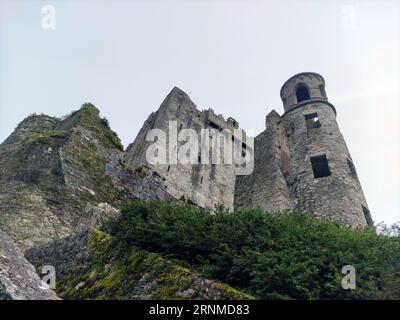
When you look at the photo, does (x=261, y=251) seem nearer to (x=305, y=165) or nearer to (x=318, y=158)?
(x=305, y=165)

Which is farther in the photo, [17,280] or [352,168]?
[352,168]

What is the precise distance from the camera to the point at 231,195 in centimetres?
2316

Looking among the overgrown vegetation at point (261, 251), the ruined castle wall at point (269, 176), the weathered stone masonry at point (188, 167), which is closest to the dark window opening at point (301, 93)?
the ruined castle wall at point (269, 176)

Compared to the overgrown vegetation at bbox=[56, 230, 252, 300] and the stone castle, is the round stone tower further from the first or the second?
the overgrown vegetation at bbox=[56, 230, 252, 300]

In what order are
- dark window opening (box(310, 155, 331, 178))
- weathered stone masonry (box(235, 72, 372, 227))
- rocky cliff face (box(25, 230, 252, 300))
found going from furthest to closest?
dark window opening (box(310, 155, 331, 178)) → weathered stone masonry (box(235, 72, 372, 227)) → rocky cliff face (box(25, 230, 252, 300))

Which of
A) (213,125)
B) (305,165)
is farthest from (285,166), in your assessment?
(213,125)

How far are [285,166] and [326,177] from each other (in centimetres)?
255

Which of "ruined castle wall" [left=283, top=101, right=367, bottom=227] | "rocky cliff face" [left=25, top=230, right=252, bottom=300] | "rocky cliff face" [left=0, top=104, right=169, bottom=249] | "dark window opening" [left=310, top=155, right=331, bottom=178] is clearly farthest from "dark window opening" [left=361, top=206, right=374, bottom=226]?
"rocky cliff face" [left=25, top=230, right=252, bottom=300]

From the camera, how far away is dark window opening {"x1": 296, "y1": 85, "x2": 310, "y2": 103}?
84.4ft

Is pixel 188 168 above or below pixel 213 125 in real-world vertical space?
below

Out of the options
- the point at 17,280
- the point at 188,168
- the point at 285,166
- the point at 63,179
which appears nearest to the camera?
the point at 17,280

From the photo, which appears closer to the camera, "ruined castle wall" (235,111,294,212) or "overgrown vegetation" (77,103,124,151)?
"overgrown vegetation" (77,103,124,151)

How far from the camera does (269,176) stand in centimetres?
2114

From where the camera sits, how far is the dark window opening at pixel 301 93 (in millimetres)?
25730
